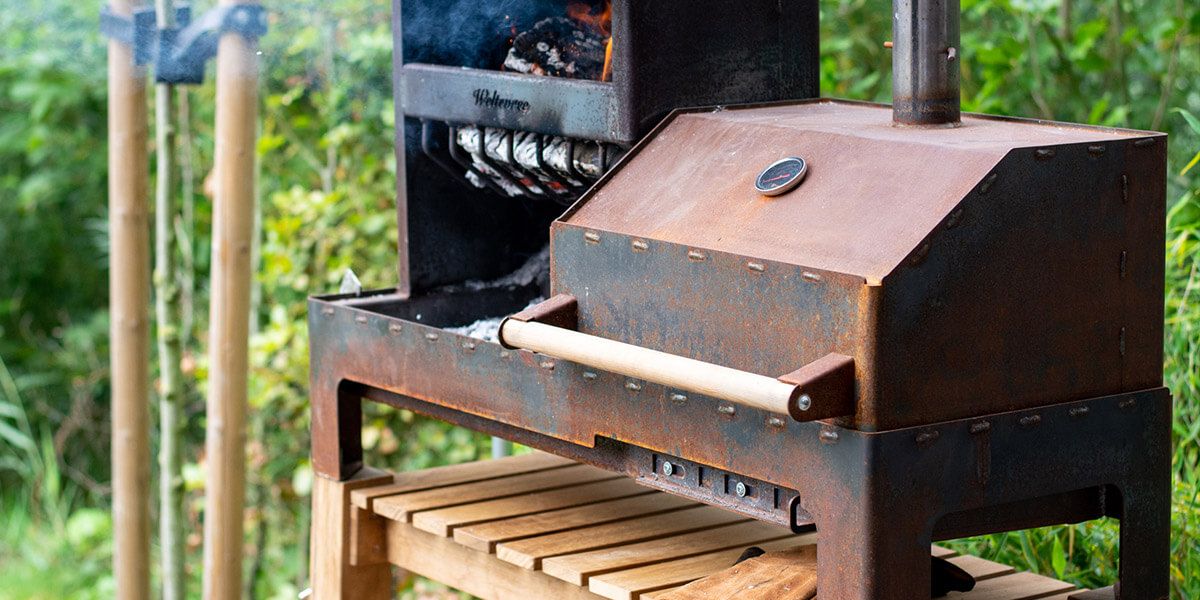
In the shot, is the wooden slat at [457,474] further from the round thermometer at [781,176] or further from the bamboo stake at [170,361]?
the round thermometer at [781,176]

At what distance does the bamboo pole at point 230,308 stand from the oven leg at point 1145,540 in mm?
1894

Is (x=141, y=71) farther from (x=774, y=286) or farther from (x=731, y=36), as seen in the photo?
(x=774, y=286)

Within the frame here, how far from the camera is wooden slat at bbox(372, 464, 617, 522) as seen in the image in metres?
2.85

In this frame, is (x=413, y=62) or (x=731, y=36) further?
(x=413, y=62)

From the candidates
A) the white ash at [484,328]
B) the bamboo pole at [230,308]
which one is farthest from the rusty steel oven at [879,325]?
the bamboo pole at [230,308]

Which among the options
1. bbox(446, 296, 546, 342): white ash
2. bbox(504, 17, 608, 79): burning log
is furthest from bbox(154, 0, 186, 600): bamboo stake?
bbox(504, 17, 608, 79): burning log

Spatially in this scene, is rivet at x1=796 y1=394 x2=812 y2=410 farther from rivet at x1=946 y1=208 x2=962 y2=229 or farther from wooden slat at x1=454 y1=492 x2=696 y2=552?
wooden slat at x1=454 y1=492 x2=696 y2=552

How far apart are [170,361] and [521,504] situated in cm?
140

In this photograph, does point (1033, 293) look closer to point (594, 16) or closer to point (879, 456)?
point (879, 456)

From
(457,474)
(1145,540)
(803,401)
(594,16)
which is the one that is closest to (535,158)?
(594,16)

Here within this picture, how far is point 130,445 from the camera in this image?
133 inches

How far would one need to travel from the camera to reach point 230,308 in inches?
125

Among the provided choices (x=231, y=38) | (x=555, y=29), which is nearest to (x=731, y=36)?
(x=555, y=29)

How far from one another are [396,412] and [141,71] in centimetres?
202
